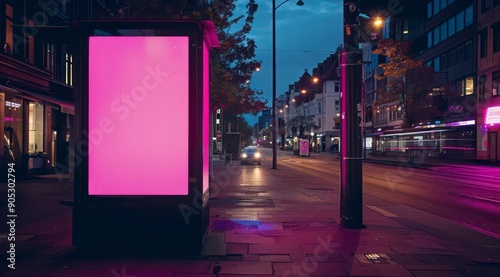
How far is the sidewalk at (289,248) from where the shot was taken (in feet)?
17.6

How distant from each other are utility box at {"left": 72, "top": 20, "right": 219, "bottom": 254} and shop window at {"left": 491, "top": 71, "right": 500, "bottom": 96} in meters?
32.6

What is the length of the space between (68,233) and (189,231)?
2.81 meters

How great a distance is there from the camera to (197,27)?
594cm

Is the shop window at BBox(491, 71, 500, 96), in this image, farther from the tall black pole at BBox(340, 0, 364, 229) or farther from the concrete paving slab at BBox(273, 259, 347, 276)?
the concrete paving slab at BBox(273, 259, 347, 276)

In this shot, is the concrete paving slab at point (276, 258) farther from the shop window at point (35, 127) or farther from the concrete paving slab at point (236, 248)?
the shop window at point (35, 127)

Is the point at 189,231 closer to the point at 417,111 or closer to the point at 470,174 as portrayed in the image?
the point at 470,174

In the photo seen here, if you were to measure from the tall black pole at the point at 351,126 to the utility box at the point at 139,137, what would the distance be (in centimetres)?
301

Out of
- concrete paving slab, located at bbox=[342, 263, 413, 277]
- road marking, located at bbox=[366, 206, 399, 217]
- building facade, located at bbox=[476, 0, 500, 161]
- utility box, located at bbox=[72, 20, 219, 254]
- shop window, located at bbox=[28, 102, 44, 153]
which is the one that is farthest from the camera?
building facade, located at bbox=[476, 0, 500, 161]

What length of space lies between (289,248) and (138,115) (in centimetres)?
304

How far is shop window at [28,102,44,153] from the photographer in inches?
770

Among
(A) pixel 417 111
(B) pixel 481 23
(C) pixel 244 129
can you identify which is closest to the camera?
(B) pixel 481 23

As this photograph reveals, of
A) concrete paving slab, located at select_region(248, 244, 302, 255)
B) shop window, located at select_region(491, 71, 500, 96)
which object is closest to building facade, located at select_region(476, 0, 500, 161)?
shop window, located at select_region(491, 71, 500, 96)

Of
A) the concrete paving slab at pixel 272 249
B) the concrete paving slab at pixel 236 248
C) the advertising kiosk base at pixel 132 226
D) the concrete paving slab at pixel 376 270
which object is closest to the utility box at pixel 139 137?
the advertising kiosk base at pixel 132 226

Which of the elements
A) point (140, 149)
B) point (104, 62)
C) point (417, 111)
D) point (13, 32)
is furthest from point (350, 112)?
point (417, 111)
